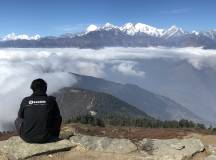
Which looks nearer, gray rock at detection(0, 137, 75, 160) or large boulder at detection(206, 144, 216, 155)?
gray rock at detection(0, 137, 75, 160)

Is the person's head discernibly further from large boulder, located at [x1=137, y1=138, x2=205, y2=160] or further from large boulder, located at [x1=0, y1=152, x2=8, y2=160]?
large boulder, located at [x1=137, y1=138, x2=205, y2=160]

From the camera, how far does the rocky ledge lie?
24047 millimetres

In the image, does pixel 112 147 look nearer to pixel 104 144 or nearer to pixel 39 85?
pixel 104 144

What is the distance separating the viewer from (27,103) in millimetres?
22250

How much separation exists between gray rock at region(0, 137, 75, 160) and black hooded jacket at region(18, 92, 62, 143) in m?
A: 1.12

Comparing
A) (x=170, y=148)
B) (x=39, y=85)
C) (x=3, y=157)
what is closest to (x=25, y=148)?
(x=3, y=157)

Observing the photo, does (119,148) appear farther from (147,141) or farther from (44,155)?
(44,155)

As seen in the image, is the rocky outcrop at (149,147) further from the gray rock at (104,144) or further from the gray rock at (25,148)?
the gray rock at (25,148)

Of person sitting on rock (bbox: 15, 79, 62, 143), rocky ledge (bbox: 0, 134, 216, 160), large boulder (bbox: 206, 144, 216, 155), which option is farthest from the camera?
large boulder (bbox: 206, 144, 216, 155)

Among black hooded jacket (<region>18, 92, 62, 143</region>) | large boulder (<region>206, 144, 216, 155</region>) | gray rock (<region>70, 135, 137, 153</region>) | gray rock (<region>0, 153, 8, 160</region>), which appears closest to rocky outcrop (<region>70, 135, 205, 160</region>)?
gray rock (<region>70, 135, 137, 153</region>)

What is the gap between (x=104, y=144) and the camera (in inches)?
1038

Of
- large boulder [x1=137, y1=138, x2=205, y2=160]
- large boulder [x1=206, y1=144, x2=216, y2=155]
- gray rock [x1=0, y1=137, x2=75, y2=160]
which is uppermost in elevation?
gray rock [x1=0, y1=137, x2=75, y2=160]

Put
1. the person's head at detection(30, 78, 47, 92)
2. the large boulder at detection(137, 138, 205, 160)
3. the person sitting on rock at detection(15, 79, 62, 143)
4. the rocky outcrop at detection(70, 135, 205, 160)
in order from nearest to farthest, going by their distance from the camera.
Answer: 1. the person's head at detection(30, 78, 47, 92)
2. the person sitting on rock at detection(15, 79, 62, 143)
3. the large boulder at detection(137, 138, 205, 160)
4. the rocky outcrop at detection(70, 135, 205, 160)

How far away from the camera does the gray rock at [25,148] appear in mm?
23859
